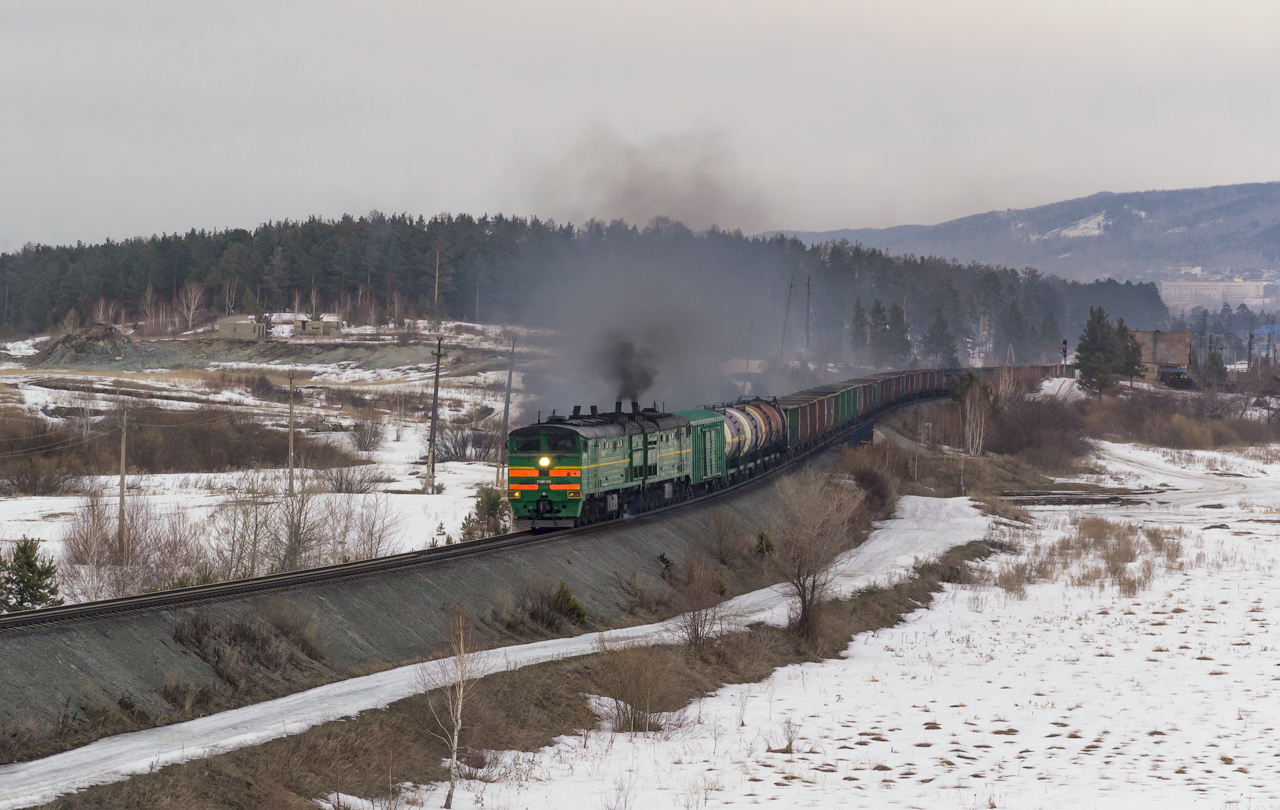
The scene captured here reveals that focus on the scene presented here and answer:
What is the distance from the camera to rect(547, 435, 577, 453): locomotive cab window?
1341 inches

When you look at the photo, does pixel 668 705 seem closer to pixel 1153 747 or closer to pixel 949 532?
pixel 1153 747

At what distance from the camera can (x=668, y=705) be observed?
82.9ft

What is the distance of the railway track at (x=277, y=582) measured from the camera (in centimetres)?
2061

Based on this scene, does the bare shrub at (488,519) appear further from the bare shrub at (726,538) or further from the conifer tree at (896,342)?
the conifer tree at (896,342)

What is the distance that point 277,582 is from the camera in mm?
25625

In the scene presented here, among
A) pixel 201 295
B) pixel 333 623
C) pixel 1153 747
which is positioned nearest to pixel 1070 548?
pixel 1153 747

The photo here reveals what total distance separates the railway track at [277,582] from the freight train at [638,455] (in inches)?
29.5

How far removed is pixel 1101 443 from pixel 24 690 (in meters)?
103

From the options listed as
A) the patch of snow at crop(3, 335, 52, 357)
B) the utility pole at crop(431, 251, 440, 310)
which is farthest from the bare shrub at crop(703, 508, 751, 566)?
the patch of snow at crop(3, 335, 52, 357)

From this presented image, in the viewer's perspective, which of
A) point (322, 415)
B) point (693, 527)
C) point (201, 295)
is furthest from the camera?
point (201, 295)

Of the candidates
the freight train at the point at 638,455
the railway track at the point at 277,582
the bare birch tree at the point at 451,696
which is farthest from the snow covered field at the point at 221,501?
the bare birch tree at the point at 451,696

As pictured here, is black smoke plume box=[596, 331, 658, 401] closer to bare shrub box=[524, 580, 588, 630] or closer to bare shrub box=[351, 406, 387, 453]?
bare shrub box=[524, 580, 588, 630]

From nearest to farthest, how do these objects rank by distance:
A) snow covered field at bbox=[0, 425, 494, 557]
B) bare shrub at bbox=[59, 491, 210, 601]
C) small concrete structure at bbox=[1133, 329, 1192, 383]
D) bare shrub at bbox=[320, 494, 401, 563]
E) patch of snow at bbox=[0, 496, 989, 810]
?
patch of snow at bbox=[0, 496, 989, 810]
bare shrub at bbox=[59, 491, 210, 601]
bare shrub at bbox=[320, 494, 401, 563]
snow covered field at bbox=[0, 425, 494, 557]
small concrete structure at bbox=[1133, 329, 1192, 383]

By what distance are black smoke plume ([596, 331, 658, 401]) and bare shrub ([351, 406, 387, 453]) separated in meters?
28.4
